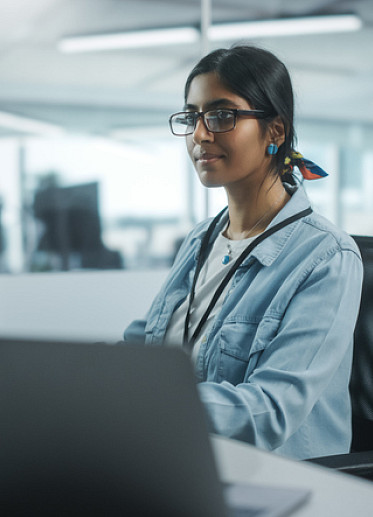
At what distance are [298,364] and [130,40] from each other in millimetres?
3412

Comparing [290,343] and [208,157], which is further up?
[208,157]

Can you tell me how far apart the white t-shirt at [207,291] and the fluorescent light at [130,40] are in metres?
2.84

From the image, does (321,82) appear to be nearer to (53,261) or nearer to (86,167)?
(86,167)

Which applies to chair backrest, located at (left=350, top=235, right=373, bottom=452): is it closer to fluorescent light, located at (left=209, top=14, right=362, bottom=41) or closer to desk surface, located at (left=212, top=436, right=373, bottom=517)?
desk surface, located at (left=212, top=436, right=373, bottom=517)

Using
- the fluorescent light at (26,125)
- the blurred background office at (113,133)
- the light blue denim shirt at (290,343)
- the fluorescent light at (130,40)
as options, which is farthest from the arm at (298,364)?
the fluorescent light at (130,40)

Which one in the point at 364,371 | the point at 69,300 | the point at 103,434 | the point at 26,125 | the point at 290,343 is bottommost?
the point at 69,300

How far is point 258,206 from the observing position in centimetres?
136

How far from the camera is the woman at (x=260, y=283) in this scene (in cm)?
99

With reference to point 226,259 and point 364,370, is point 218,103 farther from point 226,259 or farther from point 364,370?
point 364,370

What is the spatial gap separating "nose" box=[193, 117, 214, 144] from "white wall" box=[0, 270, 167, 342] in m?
1.83

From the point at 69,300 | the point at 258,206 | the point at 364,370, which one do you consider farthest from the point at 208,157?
the point at 69,300

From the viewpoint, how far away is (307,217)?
4.11ft

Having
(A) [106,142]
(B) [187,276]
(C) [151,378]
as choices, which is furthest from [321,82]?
(C) [151,378]

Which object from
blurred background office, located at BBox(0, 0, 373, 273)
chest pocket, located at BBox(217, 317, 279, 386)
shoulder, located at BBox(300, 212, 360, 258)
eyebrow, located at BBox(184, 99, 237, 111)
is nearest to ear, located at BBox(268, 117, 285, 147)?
eyebrow, located at BBox(184, 99, 237, 111)
